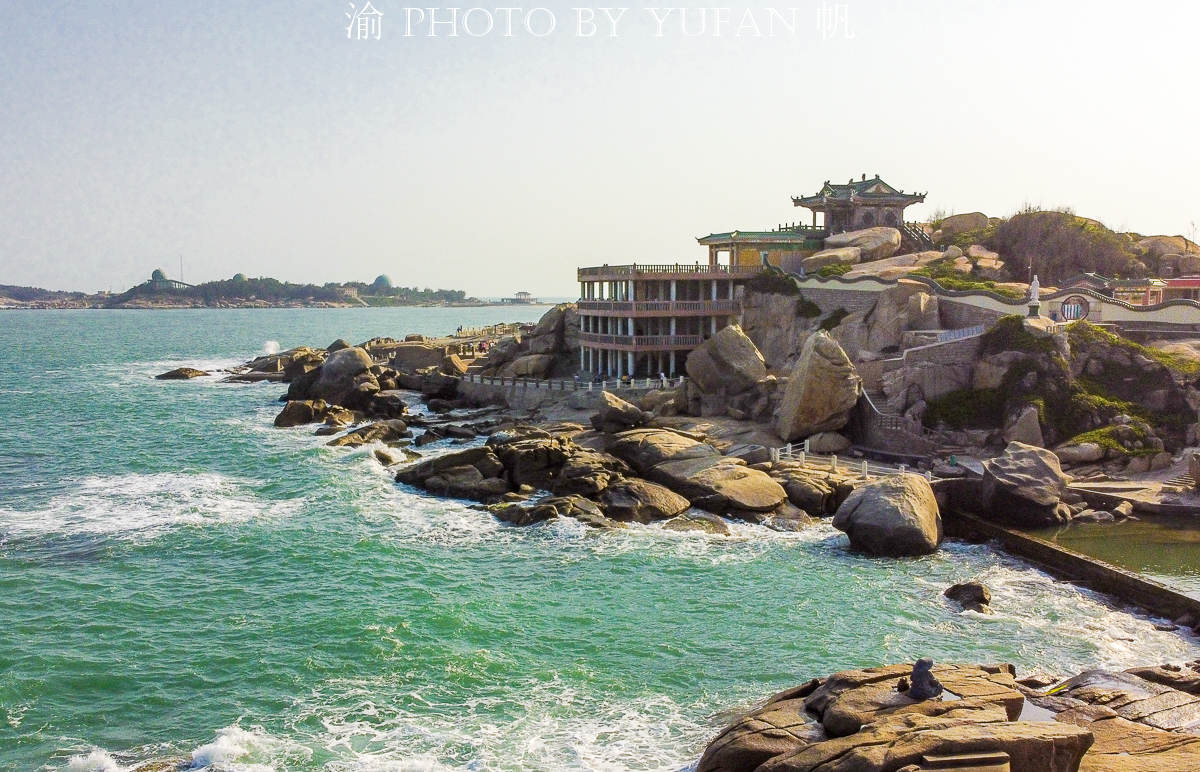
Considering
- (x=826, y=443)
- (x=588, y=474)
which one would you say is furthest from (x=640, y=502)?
(x=826, y=443)

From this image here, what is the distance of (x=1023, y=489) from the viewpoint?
34250 millimetres

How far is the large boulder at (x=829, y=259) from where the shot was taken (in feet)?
205

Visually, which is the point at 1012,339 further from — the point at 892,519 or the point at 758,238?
the point at 758,238

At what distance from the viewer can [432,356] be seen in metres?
79.5

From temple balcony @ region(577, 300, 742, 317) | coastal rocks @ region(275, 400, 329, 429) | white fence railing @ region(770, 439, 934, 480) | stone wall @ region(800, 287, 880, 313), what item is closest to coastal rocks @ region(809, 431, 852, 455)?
white fence railing @ region(770, 439, 934, 480)

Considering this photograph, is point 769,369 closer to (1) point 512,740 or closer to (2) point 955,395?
(2) point 955,395

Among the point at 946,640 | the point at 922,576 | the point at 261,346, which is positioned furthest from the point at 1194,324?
the point at 261,346

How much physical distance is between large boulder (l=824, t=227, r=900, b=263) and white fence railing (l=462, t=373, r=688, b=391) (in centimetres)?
1707

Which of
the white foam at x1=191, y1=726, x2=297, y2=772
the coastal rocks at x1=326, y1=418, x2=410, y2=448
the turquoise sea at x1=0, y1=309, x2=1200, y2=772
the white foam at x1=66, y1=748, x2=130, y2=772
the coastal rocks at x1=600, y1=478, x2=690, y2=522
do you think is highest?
the coastal rocks at x1=326, y1=418, x2=410, y2=448

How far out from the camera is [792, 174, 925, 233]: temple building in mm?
73062

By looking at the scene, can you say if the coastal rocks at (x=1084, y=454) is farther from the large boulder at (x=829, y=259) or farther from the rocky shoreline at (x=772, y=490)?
the large boulder at (x=829, y=259)

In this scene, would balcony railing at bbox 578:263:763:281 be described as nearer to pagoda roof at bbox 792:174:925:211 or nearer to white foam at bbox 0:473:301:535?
pagoda roof at bbox 792:174:925:211

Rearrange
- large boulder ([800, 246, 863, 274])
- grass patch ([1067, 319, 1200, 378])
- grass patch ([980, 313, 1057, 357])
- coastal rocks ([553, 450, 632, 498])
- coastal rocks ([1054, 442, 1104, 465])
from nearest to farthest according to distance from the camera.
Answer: coastal rocks ([553, 450, 632, 498])
coastal rocks ([1054, 442, 1104, 465])
grass patch ([1067, 319, 1200, 378])
grass patch ([980, 313, 1057, 357])
large boulder ([800, 246, 863, 274])

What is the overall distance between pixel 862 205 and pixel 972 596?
5213cm
